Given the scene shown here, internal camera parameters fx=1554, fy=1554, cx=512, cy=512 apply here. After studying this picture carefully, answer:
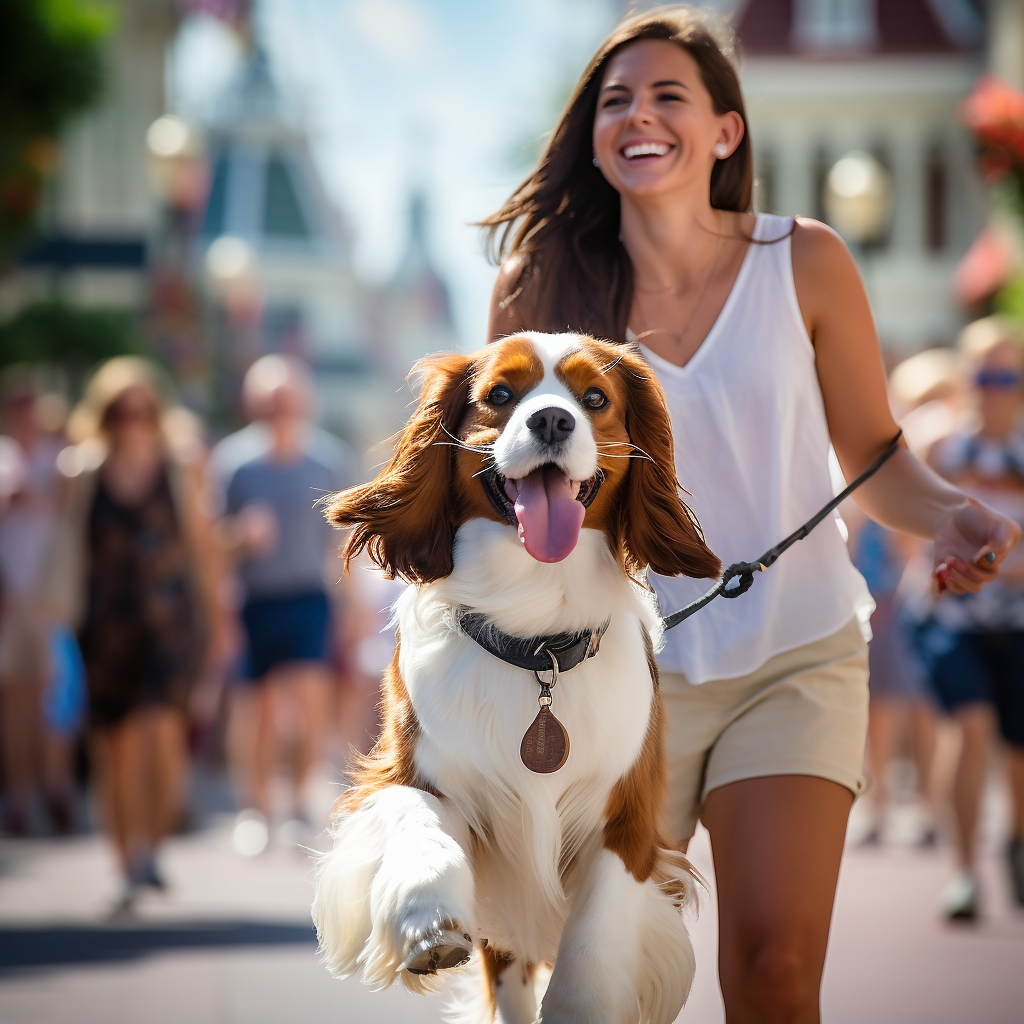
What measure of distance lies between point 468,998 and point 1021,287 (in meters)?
12.4

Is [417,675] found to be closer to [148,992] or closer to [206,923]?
[148,992]

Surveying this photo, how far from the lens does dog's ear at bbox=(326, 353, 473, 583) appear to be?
2.85 metres

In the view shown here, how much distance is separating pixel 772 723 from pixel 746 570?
32 cm

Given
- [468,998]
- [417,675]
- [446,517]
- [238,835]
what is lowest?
[238,835]

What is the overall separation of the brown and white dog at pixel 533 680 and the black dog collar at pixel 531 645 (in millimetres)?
15

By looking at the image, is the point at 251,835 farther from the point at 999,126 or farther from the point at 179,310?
the point at 179,310

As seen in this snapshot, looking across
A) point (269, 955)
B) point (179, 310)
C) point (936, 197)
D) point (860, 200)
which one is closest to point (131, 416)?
point (269, 955)

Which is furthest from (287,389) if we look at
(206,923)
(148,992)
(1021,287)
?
(1021,287)

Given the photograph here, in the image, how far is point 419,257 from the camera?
324 ft

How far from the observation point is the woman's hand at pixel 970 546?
10.1 feet

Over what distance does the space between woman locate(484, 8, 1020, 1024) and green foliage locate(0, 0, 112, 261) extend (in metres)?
11.8

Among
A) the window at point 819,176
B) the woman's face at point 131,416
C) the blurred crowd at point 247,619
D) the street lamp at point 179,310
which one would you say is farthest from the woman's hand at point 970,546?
the window at point 819,176

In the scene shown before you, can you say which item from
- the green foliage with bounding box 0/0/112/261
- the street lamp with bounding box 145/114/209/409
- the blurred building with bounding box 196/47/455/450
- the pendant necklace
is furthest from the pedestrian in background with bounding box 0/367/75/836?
the blurred building with bounding box 196/47/455/450

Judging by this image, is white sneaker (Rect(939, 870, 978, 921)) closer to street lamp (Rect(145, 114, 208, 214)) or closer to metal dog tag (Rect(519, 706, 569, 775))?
metal dog tag (Rect(519, 706, 569, 775))
